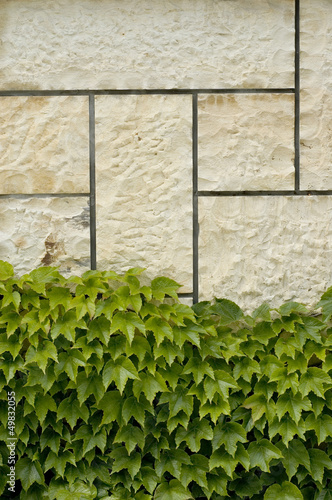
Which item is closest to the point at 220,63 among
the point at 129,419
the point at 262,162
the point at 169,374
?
the point at 262,162

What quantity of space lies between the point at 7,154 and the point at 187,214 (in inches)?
31.7

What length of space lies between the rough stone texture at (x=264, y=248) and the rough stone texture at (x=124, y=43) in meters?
0.56

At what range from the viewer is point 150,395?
170 cm

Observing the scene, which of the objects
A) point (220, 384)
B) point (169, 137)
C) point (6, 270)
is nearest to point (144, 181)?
point (169, 137)

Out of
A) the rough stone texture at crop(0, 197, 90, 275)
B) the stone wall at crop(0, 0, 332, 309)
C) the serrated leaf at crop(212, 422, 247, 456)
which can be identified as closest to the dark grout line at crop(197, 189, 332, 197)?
the stone wall at crop(0, 0, 332, 309)

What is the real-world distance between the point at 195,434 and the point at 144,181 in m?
1.06

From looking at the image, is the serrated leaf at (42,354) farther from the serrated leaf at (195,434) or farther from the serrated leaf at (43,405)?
the serrated leaf at (195,434)

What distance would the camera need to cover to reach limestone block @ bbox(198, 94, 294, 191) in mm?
1878

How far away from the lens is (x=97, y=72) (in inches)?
72.8

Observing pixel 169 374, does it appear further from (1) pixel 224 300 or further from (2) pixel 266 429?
(2) pixel 266 429

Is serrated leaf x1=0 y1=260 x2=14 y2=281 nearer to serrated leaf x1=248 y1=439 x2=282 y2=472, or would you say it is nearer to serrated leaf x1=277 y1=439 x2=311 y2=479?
serrated leaf x1=248 y1=439 x2=282 y2=472

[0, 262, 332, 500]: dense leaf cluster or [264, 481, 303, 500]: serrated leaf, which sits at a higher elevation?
[0, 262, 332, 500]: dense leaf cluster

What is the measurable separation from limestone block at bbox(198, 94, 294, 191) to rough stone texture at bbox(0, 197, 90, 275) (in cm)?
56

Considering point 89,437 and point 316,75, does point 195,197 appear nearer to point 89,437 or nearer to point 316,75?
point 316,75
